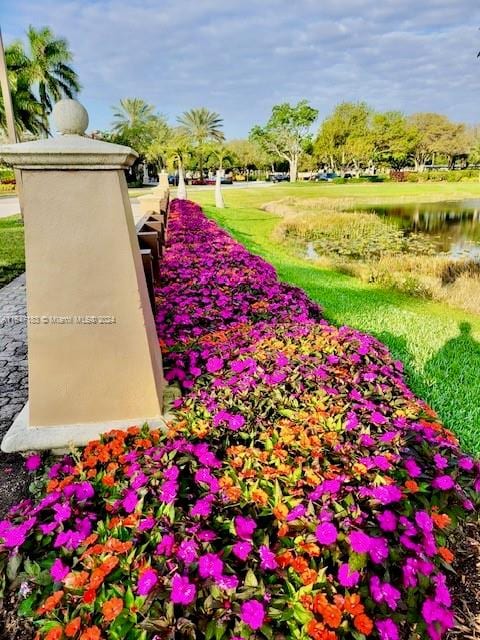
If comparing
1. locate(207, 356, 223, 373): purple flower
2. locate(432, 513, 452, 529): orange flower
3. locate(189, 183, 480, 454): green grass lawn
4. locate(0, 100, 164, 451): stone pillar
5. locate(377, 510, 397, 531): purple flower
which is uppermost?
locate(0, 100, 164, 451): stone pillar

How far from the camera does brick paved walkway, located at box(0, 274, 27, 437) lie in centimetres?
333

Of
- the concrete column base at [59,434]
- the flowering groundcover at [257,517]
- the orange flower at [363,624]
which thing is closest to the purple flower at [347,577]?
the flowering groundcover at [257,517]

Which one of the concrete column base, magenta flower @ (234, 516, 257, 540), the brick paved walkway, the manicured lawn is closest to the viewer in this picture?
magenta flower @ (234, 516, 257, 540)

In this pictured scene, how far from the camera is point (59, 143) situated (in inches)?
83.2

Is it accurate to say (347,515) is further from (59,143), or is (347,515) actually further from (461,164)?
(461,164)

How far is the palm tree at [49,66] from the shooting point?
113ft

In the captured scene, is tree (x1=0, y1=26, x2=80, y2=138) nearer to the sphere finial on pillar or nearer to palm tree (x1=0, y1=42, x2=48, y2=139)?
palm tree (x1=0, y1=42, x2=48, y2=139)

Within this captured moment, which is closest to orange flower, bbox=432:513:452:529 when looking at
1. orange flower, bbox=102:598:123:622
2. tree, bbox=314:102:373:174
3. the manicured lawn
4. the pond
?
orange flower, bbox=102:598:123:622

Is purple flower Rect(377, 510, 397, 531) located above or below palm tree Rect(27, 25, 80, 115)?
below

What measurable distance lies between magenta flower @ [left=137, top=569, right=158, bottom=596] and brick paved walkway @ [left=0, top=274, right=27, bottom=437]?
1858 millimetres

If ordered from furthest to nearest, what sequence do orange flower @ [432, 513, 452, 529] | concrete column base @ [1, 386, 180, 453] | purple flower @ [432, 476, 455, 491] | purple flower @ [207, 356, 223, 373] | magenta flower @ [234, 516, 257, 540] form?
1. purple flower @ [207, 356, 223, 373]
2. concrete column base @ [1, 386, 180, 453]
3. purple flower @ [432, 476, 455, 491]
4. orange flower @ [432, 513, 452, 529]
5. magenta flower @ [234, 516, 257, 540]

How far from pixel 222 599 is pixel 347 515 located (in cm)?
63

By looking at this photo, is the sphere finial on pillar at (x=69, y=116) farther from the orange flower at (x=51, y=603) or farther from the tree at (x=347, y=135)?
the tree at (x=347, y=135)

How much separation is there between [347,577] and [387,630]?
7.6 inches
